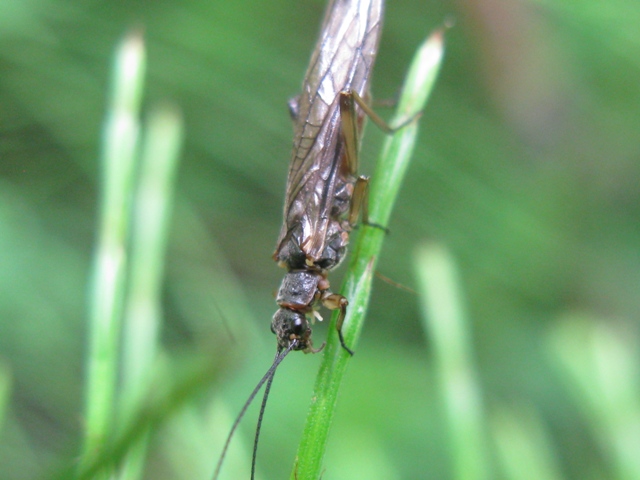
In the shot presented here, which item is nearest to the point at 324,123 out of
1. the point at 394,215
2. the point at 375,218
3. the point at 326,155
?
the point at 326,155

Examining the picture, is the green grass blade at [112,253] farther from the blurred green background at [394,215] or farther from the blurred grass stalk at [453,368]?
the blurred green background at [394,215]

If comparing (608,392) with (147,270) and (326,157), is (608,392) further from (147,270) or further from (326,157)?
(147,270)

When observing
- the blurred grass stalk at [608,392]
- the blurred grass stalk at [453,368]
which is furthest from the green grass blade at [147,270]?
the blurred grass stalk at [608,392]

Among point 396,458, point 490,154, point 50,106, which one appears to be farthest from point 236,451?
point 490,154

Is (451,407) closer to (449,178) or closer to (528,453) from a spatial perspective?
(528,453)

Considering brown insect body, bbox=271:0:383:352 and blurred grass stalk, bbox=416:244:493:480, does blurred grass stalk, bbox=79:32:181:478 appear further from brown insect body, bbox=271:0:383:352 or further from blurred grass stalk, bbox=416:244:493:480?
blurred grass stalk, bbox=416:244:493:480
